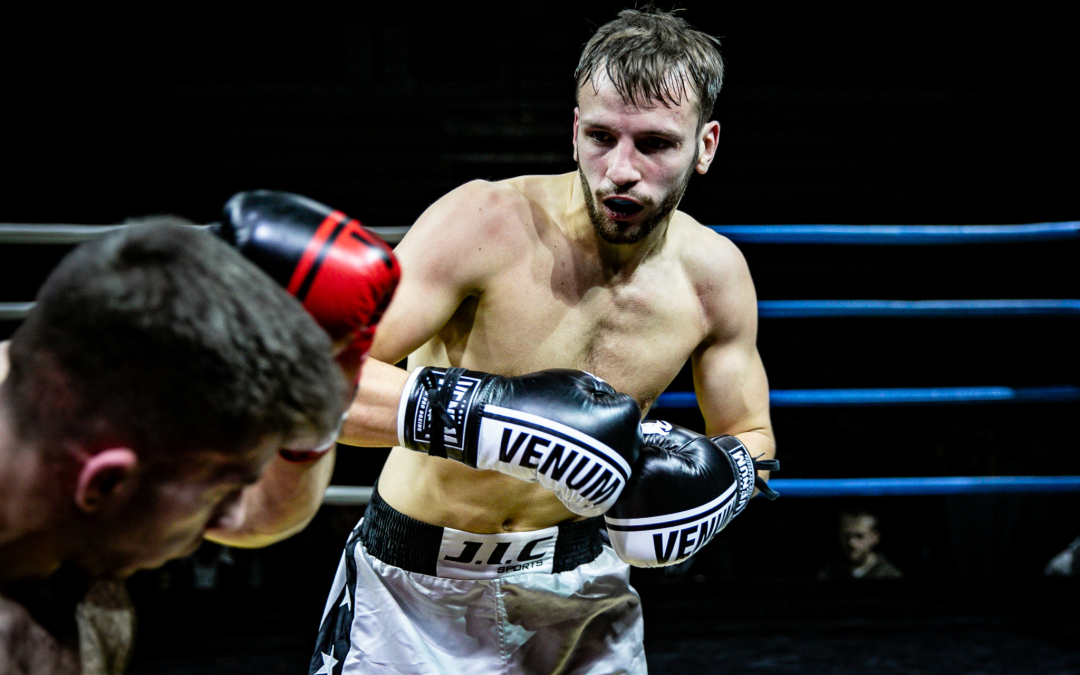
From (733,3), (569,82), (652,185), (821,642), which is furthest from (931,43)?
(652,185)

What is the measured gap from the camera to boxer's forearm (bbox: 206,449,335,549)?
1.11 m

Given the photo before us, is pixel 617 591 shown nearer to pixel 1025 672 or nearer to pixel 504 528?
pixel 504 528

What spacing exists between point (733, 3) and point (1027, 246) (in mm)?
2253

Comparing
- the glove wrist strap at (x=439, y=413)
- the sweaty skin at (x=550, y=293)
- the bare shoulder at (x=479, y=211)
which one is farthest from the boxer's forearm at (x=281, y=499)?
the bare shoulder at (x=479, y=211)

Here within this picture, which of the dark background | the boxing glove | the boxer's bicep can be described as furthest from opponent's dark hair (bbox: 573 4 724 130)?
the dark background

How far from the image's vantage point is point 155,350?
2.34 ft

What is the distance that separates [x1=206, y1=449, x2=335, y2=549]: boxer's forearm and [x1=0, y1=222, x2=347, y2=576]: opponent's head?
0.30 m

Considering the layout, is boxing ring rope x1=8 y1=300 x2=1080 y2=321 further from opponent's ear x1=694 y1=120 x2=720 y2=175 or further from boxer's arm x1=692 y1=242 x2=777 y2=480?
opponent's ear x1=694 y1=120 x2=720 y2=175

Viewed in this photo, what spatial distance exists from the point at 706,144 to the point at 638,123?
0.25 m

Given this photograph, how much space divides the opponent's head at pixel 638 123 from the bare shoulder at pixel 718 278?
0.54ft

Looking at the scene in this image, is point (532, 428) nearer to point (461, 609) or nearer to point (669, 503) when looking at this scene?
point (669, 503)

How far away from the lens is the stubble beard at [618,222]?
5.08ft

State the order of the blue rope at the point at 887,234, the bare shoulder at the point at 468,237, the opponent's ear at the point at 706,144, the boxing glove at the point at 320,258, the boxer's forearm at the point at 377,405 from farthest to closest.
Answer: the blue rope at the point at 887,234 → the opponent's ear at the point at 706,144 → the bare shoulder at the point at 468,237 → the boxer's forearm at the point at 377,405 → the boxing glove at the point at 320,258

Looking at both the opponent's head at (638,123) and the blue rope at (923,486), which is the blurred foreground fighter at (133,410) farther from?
the blue rope at (923,486)
